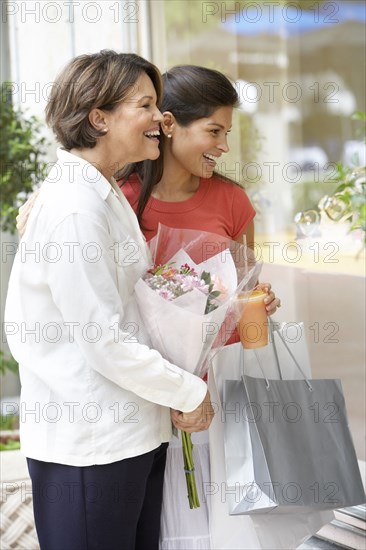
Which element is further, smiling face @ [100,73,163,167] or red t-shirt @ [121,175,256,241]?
red t-shirt @ [121,175,256,241]

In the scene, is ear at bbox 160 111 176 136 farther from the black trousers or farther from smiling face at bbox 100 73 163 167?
the black trousers

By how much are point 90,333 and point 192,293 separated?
24 cm

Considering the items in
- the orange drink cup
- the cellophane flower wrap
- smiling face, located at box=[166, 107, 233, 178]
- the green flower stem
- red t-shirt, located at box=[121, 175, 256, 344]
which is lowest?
the green flower stem

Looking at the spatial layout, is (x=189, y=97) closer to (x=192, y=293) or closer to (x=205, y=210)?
(x=205, y=210)

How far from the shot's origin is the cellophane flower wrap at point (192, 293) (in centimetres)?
167

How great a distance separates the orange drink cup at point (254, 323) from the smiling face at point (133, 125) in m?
0.42

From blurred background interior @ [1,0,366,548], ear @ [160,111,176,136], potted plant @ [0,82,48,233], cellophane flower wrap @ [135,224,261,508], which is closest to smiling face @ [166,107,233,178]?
ear @ [160,111,176,136]

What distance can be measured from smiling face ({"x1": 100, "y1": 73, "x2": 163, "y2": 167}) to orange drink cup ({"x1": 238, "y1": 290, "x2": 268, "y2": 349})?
418 mm

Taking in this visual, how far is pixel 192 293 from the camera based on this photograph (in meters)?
1.66

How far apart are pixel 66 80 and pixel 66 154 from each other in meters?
0.15

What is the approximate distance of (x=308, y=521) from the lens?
194cm

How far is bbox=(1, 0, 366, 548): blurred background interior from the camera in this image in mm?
2953

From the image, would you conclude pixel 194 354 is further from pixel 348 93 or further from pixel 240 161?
pixel 348 93

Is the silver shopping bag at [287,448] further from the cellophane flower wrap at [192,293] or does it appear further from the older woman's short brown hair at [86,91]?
the older woman's short brown hair at [86,91]
